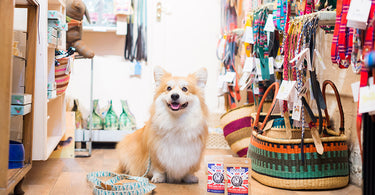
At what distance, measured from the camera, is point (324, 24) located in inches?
83.7

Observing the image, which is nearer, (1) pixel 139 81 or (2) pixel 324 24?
(2) pixel 324 24

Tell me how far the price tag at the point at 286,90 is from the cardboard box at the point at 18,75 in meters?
1.55

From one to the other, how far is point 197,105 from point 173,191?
634mm

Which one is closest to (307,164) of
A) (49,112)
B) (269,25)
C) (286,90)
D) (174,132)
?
(286,90)

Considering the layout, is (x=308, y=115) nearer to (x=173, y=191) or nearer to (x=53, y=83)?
(x=173, y=191)

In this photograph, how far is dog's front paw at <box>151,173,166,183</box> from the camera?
8.37ft

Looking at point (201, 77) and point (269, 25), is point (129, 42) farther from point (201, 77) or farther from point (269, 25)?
point (269, 25)

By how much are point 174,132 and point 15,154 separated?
39.7 inches

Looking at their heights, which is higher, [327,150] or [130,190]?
[327,150]

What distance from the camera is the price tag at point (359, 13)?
54.6 inches

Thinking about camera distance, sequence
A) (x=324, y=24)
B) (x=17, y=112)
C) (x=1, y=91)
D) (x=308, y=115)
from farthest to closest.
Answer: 1. (x=308, y=115)
2. (x=324, y=24)
3. (x=17, y=112)
4. (x=1, y=91)

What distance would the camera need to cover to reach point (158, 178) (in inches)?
101

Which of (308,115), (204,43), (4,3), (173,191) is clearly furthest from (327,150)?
(204,43)

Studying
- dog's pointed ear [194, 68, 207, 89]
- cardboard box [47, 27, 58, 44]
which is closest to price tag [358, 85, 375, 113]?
dog's pointed ear [194, 68, 207, 89]
